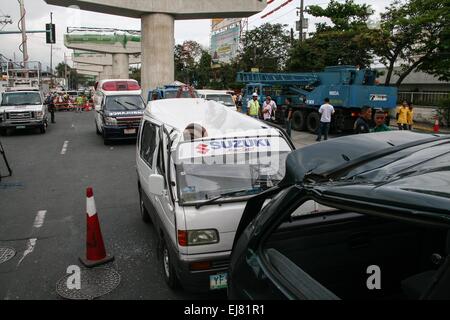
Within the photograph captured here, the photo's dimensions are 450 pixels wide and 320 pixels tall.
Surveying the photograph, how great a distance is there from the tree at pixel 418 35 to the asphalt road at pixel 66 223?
64.0ft

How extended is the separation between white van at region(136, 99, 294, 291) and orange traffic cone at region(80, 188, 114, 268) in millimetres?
734

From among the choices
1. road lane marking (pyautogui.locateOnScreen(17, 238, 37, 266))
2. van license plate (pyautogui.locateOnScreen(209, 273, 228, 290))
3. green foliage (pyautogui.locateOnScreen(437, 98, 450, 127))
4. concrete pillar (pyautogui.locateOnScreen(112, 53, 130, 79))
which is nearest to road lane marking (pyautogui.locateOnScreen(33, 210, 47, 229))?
road lane marking (pyautogui.locateOnScreen(17, 238, 37, 266))

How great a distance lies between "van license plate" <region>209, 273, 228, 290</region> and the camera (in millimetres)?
3777

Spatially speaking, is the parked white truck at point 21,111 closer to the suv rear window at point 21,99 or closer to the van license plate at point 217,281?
the suv rear window at point 21,99

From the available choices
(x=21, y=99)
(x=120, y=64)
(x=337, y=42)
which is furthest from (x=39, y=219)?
(x=120, y=64)

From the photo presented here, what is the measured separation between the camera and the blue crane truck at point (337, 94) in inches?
663

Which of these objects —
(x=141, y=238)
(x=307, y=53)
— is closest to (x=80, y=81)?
(x=307, y=53)

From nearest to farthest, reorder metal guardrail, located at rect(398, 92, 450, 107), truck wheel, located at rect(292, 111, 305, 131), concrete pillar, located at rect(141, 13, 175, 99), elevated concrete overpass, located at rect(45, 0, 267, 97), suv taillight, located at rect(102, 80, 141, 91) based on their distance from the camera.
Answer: truck wheel, located at rect(292, 111, 305, 131) → suv taillight, located at rect(102, 80, 141, 91) → elevated concrete overpass, located at rect(45, 0, 267, 97) → concrete pillar, located at rect(141, 13, 175, 99) → metal guardrail, located at rect(398, 92, 450, 107)

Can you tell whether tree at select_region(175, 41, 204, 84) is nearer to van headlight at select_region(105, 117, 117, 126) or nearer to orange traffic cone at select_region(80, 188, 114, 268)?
van headlight at select_region(105, 117, 117, 126)

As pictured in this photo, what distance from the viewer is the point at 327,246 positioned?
303cm

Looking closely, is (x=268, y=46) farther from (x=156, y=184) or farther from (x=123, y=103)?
(x=156, y=184)

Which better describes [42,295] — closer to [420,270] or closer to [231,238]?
[231,238]

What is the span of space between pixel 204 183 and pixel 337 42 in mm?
27630

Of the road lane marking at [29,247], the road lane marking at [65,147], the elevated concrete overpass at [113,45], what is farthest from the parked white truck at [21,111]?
the elevated concrete overpass at [113,45]
